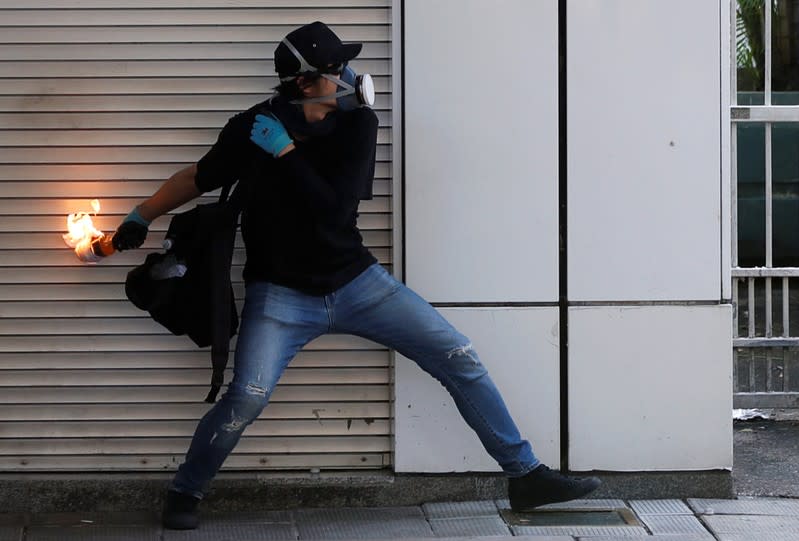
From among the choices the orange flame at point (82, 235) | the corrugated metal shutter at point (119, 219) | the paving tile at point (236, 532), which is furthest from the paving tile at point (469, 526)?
the orange flame at point (82, 235)

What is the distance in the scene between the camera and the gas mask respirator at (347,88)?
484 centimetres

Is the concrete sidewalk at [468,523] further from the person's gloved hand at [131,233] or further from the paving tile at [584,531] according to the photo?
the person's gloved hand at [131,233]

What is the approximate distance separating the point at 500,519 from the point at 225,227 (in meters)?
1.61

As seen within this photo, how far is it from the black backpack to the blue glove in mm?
289

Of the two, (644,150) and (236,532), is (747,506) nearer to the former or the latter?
(644,150)

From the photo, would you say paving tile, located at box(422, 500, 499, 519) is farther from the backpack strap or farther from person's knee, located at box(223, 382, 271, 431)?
the backpack strap

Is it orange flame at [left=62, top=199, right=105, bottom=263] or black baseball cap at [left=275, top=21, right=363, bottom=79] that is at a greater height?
black baseball cap at [left=275, top=21, right=363, bottom=79]

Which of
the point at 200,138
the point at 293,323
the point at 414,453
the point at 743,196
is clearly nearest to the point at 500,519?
the point at 414,453

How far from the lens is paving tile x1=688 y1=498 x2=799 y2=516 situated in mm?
5398

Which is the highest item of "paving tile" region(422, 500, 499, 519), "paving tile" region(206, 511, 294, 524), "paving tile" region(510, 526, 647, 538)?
"paving tile" region(422, 500, 499, 519)

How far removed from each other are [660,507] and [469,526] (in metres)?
0.83

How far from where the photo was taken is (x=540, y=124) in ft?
17.6

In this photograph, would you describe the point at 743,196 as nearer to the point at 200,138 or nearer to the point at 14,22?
the point at 200,138

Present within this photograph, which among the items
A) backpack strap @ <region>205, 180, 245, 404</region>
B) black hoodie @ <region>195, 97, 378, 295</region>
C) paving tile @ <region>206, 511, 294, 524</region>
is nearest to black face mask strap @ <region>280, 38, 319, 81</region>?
black hoodie @ <region>195, 97, 378, 295</region>
